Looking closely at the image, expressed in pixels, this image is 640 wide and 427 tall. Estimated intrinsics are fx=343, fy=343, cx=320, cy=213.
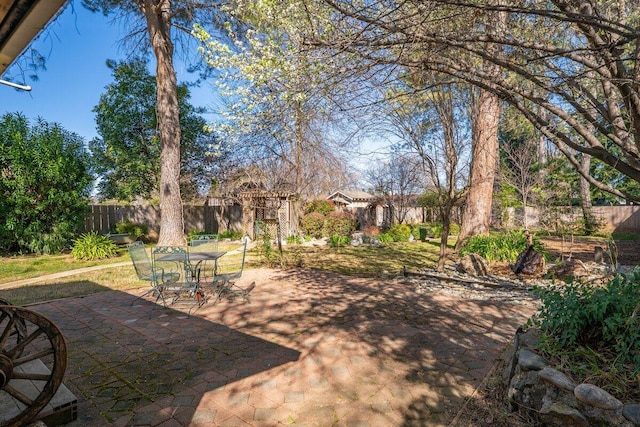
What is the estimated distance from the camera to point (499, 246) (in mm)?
8961

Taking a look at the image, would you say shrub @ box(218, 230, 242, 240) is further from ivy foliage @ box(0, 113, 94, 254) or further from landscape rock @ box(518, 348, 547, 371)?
landscape rock @ box(518, 348, 547, 371)

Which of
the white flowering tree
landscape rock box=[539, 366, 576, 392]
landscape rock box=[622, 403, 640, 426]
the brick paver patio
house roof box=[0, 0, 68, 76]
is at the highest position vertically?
the white flowering tree

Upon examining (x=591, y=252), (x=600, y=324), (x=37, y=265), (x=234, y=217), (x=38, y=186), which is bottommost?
(x=591, y=252)

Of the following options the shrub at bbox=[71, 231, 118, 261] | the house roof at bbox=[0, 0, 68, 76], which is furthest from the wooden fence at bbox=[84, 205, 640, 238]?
the house roof at bbox=[0, 0, 68, 76]

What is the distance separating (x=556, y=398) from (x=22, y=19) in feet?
11.7

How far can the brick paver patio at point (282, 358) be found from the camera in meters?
2.54

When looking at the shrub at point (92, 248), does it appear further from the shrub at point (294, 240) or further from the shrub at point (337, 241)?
→ the shrub at point (337, 241)

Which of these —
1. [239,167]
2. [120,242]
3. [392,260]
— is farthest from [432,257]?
[120,242]

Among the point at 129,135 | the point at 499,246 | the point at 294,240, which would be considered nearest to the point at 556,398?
the point at 499,246

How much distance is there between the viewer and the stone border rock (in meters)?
1.95

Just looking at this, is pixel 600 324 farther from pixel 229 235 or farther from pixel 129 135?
pixel 129 135

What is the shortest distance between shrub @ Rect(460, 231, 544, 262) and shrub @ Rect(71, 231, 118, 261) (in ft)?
34.2

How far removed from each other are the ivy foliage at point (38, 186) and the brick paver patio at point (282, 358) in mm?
6406

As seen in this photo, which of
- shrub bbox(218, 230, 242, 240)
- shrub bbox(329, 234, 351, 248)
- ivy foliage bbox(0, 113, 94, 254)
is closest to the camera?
ivy foliage bbox(0, 113, 94, 254)
